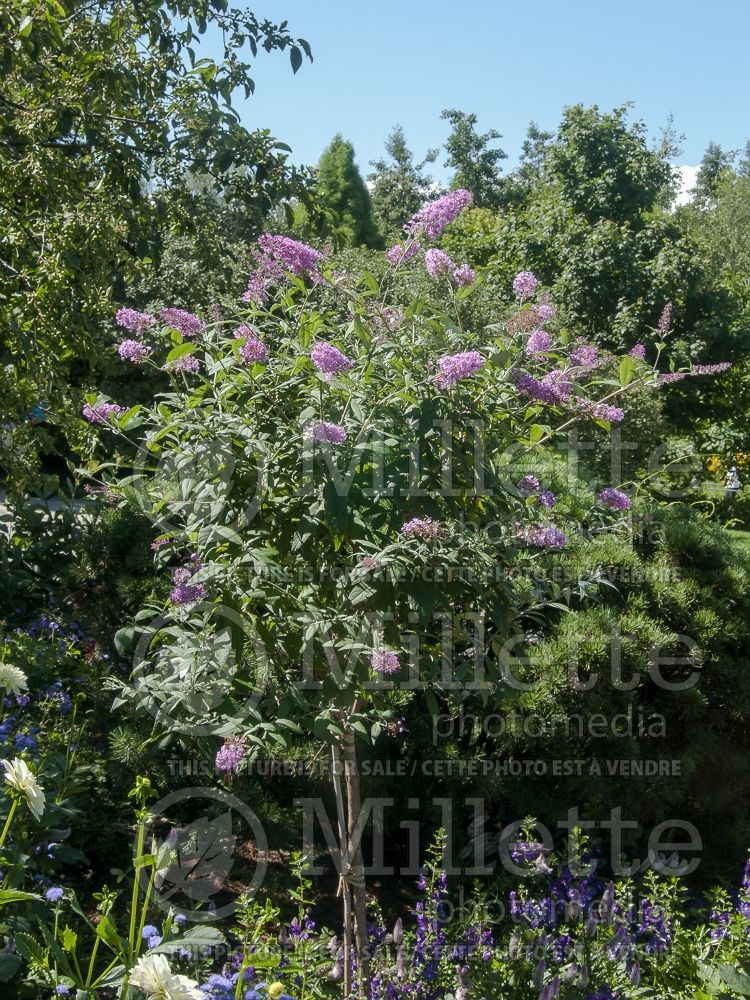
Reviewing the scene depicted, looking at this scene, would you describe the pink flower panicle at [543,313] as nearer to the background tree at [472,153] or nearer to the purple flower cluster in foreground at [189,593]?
the purple flower cluster in foreground at [189,593]

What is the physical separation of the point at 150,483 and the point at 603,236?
810cm

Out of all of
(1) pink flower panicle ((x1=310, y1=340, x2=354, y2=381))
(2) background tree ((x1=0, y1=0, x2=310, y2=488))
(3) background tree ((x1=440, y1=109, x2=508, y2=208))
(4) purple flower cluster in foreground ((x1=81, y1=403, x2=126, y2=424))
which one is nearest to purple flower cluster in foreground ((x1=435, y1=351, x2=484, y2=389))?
(1) pink flower panicle ((x1=310, y1=340, x2=354, y2=381))

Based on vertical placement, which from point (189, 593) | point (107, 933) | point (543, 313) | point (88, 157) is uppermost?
point (88, 157)

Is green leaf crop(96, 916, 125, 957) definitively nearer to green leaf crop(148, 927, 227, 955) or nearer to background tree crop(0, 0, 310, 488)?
green leaf crop(148, 927, 227, 955)

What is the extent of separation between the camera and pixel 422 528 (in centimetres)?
221

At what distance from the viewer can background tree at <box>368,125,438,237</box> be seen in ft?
88.3

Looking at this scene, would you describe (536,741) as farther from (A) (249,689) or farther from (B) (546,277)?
(B) (546,277)

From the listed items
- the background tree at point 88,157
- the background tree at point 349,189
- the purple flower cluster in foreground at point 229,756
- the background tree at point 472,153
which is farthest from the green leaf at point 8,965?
the background tree at point 472,153

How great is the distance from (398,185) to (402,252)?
27.5 meters

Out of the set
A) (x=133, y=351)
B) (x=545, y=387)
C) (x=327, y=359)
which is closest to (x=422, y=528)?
(x=327, y=359)

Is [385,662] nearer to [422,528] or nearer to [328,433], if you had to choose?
[422,528]

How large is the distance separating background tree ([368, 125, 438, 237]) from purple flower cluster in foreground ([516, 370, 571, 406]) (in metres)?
22.0

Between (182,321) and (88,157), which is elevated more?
(88,157)

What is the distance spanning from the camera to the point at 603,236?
33.1ft
